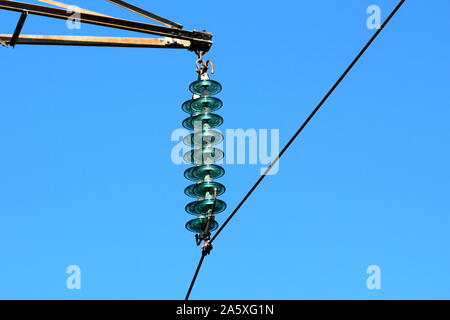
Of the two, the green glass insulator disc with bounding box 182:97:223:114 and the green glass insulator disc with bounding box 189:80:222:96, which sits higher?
the green glass insulator disc with bounding box 189:80:222:96

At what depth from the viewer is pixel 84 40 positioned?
13719 millimetres

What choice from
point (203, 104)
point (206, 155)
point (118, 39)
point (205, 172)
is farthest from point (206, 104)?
point (118, 39)

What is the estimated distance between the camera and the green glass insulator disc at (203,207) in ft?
44.3

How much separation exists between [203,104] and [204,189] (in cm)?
138

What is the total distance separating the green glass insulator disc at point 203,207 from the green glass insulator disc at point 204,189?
119 mm

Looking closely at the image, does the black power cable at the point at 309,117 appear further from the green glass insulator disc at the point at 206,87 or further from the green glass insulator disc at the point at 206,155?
the green glass insulator disc at the point at 206,87

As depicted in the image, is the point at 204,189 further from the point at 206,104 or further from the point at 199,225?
the point at 206,104

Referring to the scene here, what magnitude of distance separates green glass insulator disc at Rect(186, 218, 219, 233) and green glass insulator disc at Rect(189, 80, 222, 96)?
6.74 ft

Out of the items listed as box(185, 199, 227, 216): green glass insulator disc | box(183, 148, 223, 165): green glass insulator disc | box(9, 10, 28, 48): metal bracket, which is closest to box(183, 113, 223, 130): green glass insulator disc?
box(183, 148, 223, 165): green glass insulator disc

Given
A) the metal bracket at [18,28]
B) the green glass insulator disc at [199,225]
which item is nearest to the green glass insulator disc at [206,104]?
the green glass insulator disc at [199,225]

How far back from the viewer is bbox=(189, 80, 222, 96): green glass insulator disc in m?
13.7

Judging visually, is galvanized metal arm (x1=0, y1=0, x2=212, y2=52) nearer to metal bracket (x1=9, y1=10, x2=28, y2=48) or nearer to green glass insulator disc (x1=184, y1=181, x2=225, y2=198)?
metal bracket (x1=9, y1=10, x2=28, y2=48)
